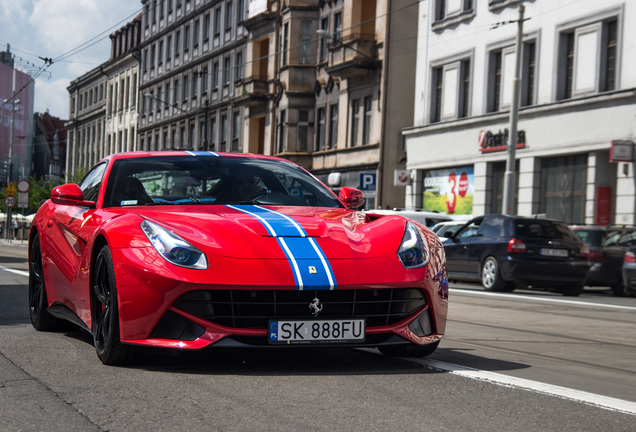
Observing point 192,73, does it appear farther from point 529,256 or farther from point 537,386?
point 537,386

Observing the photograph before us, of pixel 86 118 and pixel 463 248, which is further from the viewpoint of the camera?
pixel 86 118

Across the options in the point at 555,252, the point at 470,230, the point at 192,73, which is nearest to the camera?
the point at 555,252

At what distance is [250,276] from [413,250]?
102cm

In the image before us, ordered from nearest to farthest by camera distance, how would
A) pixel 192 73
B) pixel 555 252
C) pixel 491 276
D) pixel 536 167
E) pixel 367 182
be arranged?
pixel 555 252 < pixel 491 276 < pixel 536 167 < pixel 367 182 < pixel 192 73

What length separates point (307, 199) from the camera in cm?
686

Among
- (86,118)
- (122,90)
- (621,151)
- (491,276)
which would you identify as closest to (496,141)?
(621,151)

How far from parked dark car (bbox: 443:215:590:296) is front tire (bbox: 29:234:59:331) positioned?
39.3 ft

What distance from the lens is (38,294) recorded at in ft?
26.0

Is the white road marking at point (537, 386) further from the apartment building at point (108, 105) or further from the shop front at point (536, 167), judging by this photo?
the apartment building at point (108, 105)

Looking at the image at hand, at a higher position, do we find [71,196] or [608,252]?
[71,196]

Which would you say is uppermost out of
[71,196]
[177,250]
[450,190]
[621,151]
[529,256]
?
[621,151]

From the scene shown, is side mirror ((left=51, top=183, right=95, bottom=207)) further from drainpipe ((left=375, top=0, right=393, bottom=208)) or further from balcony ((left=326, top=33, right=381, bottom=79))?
balcony ((left=326, top=33, right=381, bottom=79))

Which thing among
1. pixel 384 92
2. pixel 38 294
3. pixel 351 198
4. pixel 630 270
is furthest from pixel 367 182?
pixel 351 198

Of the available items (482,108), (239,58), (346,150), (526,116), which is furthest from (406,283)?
(239,58)
